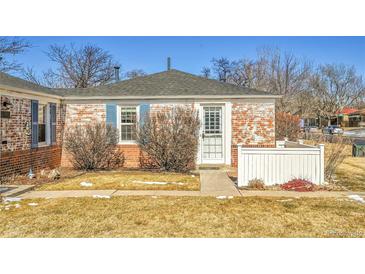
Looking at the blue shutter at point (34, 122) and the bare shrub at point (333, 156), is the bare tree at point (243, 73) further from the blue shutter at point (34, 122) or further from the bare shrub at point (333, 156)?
the blue shutter at point (34, 122)

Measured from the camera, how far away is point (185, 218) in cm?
542

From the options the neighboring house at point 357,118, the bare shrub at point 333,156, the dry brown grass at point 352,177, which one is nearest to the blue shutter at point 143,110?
the bare shrub at point 333,156

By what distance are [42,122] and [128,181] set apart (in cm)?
510

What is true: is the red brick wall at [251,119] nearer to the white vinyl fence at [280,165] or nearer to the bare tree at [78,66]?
the white vinyl fence at [280,165]

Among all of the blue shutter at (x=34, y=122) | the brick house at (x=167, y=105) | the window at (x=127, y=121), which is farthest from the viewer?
the window at (x=127, y=121)

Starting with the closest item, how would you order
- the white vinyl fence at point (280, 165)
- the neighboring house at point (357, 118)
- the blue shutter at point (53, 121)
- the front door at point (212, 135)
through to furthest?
1. the white vinyl fence at point (280, 165)
2. the blue shutter at point (53, 121)
3. the front door at point (212, 135)
4. the neighboring house at point (357, 118)

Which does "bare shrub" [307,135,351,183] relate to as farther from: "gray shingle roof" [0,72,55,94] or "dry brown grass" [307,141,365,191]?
"gray shingle roof" [0,72,55,94]

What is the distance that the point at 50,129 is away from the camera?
1166 centimetres

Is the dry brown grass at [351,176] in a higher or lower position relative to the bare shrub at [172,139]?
lower

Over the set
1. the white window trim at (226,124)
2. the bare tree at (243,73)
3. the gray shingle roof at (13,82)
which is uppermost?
the bare tree at (243,73)

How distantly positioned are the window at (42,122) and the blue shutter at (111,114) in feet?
7.60

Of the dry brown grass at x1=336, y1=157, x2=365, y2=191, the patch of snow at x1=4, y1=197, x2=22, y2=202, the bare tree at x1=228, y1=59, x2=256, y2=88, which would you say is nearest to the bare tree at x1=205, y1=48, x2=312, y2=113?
the bare tree at x1=228, y1=59, x2=256, y2=88

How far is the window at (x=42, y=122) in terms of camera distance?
1139cm

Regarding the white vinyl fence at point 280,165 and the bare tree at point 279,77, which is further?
the bare tree at point 279,77
